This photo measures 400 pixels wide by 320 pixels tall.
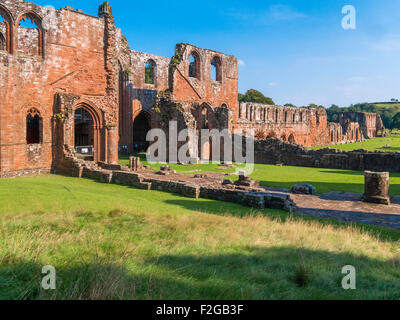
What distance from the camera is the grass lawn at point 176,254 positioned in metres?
3.81

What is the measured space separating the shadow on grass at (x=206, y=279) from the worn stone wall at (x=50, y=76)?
13.7m

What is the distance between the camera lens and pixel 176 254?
5.21 m

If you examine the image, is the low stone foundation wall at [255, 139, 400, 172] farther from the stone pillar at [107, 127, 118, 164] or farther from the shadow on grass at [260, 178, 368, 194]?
the stone pillar at [107, 127, 118, 164]

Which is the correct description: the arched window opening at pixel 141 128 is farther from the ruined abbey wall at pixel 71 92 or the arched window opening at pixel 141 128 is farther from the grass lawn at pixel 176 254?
the grass lawn at pixel 176 254

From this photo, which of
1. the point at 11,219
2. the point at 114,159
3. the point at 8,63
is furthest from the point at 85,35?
the point at 11,219

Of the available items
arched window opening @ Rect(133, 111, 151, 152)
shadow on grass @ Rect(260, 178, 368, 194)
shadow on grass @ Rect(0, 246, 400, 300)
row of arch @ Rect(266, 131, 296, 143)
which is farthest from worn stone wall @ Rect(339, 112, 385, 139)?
shadow on grass @ Rect(0, 246, 400, 300)

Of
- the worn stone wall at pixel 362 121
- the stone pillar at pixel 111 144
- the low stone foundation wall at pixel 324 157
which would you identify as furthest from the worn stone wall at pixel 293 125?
the stone pillar at pixel 111 144

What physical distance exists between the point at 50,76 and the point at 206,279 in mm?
16199

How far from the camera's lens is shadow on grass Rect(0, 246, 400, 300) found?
11.7 ft

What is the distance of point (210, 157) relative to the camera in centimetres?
2808

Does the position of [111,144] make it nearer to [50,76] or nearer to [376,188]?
[50,76]

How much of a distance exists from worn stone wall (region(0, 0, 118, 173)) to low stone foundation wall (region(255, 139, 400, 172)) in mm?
11521

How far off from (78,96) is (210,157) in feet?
40.8

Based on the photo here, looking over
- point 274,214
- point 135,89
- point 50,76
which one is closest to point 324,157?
point 274,214
